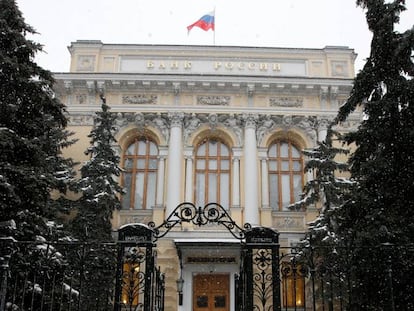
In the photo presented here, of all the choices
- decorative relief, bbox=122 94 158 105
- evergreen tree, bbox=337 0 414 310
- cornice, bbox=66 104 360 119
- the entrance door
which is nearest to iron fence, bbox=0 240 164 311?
evergreen tree, bbox=337 0 414 310

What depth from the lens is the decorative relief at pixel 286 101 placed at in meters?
24.3

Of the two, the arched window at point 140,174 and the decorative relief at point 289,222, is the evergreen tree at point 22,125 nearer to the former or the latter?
the arched window at point 140,174

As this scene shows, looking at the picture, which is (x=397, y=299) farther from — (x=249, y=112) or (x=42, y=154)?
(x=249, y=112)

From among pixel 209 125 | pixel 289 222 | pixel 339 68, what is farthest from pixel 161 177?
pixel 339 68

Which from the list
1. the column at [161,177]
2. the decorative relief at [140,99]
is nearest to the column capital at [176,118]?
the decorative relief at [140,99]

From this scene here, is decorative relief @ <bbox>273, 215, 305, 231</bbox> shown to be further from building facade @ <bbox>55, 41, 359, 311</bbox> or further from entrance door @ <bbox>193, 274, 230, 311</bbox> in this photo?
entrance door @ <bbox>193, 274, 230, 311</bbox>

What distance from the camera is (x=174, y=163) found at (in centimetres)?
2328

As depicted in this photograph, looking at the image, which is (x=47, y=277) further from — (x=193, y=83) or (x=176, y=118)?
(x=193, y=83)

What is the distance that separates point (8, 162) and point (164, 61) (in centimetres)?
1418

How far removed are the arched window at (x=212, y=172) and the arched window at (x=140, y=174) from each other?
1.97 metres

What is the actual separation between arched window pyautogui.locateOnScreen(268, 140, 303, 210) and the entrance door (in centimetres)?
408

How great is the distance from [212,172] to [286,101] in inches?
184

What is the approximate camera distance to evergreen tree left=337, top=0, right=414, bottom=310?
11.5m

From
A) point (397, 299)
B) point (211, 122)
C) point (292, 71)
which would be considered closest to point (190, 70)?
point (211, 122)
